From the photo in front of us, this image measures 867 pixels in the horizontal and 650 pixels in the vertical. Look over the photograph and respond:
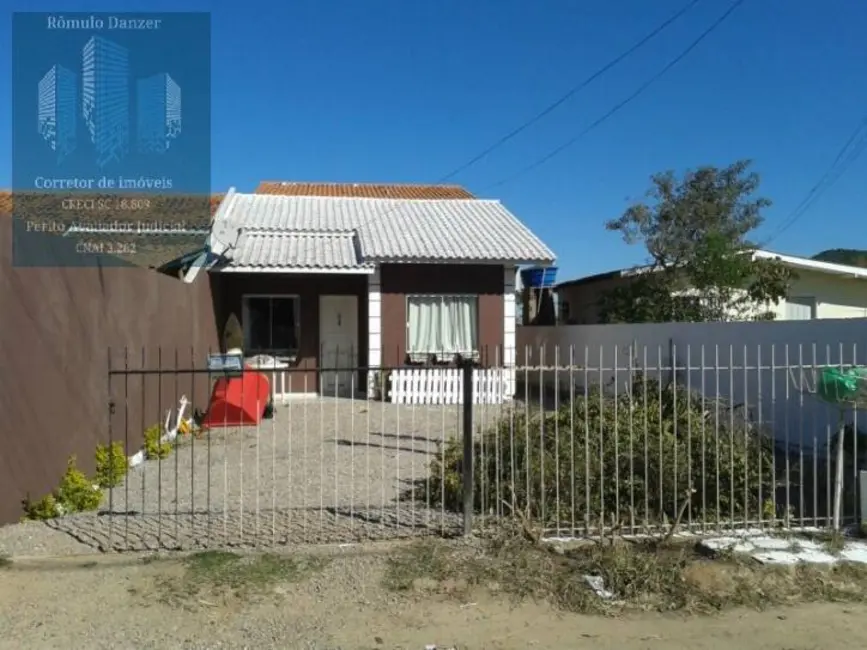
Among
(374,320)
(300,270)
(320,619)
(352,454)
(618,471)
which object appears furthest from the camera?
(374,320)

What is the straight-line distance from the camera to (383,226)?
17031mm

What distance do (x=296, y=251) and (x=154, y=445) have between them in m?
7.17

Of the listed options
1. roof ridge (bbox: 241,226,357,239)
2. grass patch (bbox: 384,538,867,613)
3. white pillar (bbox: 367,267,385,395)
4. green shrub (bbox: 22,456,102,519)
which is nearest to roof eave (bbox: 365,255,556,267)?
white pillar (bbox: 367,267,385,395)

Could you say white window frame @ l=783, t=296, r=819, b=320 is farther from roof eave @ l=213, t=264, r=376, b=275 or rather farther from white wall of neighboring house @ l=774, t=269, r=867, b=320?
roof eave @ l=213, t=264, r=376, b=275

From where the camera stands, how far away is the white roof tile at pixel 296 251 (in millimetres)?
14508

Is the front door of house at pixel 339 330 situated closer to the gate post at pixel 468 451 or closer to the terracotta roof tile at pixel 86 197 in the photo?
the terracotta roof tile at pixel 86 197

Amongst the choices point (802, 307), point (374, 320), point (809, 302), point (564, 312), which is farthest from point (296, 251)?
point (809, 302)

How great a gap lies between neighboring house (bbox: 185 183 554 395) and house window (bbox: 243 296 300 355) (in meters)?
0.02

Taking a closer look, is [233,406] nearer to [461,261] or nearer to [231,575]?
[461,261]

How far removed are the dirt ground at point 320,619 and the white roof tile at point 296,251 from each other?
998 centimetres

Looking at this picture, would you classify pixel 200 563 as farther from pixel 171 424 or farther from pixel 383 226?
pixel 383 226

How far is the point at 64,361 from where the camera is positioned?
21.5 feet

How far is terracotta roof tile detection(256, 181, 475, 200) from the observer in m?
23.5

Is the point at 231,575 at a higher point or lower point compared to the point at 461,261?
lower
